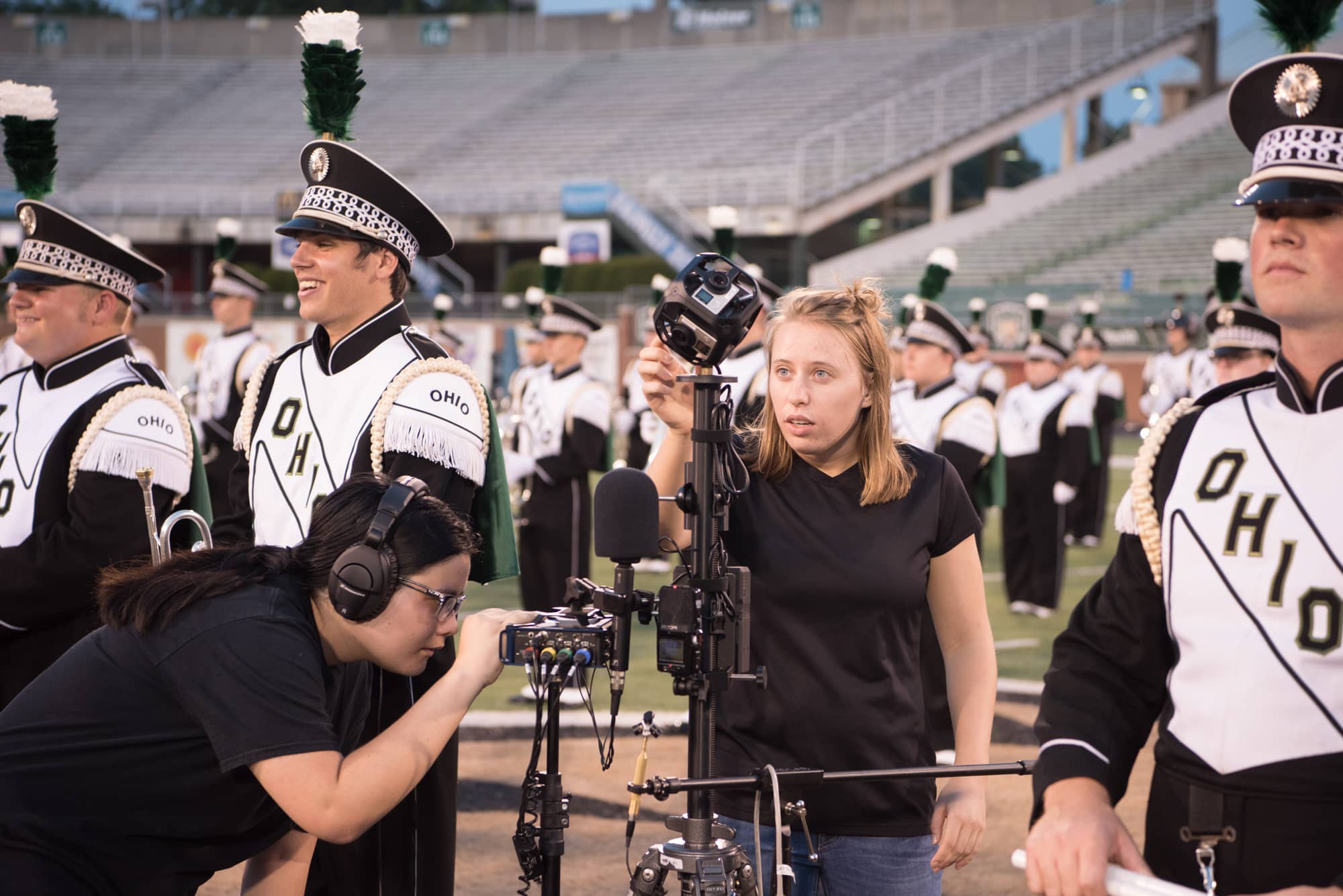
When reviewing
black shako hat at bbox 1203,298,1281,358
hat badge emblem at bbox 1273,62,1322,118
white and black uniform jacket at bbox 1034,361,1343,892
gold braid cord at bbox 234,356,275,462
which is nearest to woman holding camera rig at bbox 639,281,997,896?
white and black uniform jacket at bbox 1034,361,1343,892

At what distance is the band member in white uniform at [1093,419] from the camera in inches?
→ 605

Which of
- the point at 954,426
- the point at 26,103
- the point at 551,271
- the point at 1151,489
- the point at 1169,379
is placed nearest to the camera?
the point at 1151,489

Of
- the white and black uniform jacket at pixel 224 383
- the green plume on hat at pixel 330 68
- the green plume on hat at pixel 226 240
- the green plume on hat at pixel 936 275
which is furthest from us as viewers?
the green plume on hat at pixel 226 240

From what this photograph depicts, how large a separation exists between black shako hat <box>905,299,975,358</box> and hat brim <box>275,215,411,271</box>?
4.74 metres

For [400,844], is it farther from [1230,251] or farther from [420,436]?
[1230,251]

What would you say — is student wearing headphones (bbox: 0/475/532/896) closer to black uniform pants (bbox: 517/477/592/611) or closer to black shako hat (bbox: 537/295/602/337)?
black uniform pants (bbox: 517/477/592/611)

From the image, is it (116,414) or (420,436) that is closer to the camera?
(420,436)

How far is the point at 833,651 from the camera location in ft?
9.91

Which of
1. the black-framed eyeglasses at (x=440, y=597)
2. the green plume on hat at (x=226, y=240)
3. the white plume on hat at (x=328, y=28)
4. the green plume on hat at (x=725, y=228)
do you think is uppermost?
the green plume on hat at (x=226, y=240)

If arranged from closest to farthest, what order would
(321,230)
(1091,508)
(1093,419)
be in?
(321,230) < (1093,419) < (1091,508)

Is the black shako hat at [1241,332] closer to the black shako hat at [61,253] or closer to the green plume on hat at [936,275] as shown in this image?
the green plume on hat at [936,275]

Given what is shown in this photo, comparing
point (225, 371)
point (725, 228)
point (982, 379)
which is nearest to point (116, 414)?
point (725, 228)

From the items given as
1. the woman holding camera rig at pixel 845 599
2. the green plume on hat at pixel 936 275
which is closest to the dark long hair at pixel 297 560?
the woman holding camera rig at pixel 845 599

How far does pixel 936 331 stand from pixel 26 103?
4.84 metres
